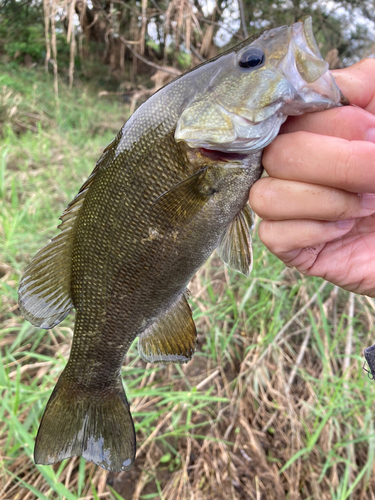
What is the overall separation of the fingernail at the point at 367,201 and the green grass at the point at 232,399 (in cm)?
110

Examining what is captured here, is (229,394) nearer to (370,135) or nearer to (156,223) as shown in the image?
(156,223)

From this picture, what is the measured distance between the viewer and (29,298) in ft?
3.70

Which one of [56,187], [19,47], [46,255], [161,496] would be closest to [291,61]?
[46,255]

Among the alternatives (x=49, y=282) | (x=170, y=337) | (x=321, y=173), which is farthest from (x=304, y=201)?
(x=49, y=282)

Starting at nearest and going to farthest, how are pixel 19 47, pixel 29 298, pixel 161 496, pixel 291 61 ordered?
1. pixel 291 61
2. pixel 29 298
3. pixel 161 496
4. pixel 19 47

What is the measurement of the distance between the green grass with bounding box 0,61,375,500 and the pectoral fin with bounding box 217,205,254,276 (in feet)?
2.83

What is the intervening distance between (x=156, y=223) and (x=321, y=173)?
503mm

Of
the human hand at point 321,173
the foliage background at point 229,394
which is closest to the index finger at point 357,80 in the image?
the human hand at point 321,173

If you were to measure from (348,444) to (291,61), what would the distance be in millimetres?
1788

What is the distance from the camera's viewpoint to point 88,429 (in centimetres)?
120

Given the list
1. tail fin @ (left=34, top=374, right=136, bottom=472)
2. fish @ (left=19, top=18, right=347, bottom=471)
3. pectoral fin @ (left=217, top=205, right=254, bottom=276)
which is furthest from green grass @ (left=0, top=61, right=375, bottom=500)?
pectoral fin @ (left=217, top=205, right=254, bottom=276)

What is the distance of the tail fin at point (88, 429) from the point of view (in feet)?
3.72

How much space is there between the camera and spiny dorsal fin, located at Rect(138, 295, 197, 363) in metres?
1.21

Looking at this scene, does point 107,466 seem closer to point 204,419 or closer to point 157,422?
point 157,422
